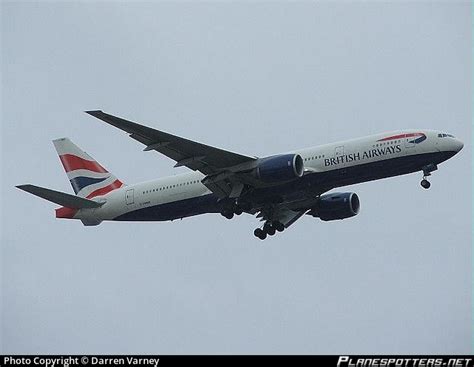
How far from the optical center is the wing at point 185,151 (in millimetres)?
46406

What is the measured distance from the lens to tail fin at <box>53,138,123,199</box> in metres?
55.5

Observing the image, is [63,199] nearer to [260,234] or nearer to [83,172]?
[83,172]

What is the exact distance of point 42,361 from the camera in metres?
36.4

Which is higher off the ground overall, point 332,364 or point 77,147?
point 77,147

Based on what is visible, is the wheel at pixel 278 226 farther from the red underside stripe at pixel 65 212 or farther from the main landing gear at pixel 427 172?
the red underside stripe at pixel 65 212

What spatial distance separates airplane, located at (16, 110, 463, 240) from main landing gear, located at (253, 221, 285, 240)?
0.05 m

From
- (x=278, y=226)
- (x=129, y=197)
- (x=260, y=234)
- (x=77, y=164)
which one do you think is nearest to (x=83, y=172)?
(x=77, y=164)

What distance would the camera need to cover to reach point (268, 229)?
53.5 metres

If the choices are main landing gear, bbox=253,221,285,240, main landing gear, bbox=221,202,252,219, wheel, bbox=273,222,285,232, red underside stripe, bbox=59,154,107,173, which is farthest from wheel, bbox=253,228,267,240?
red underside stripe, bbox=59,154,107,173

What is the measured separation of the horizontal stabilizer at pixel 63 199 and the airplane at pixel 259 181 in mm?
50

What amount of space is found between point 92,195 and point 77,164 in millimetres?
2746

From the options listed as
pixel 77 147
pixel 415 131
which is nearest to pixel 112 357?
pixel 415 131

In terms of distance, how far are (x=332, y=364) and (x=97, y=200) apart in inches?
963

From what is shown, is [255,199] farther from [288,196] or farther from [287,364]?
[287,364]
